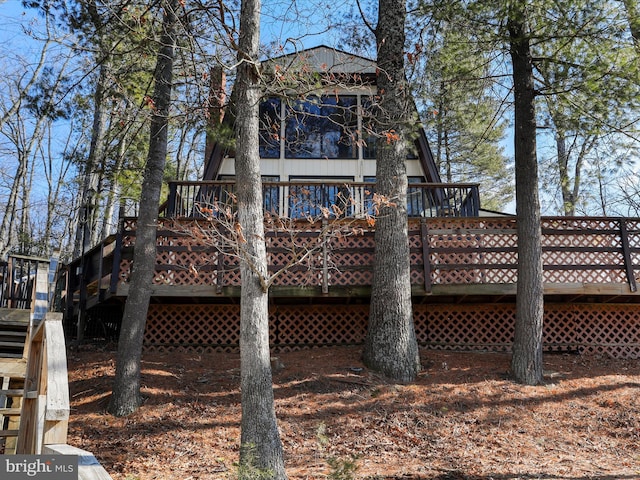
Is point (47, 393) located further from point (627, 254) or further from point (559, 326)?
point (627, 254)

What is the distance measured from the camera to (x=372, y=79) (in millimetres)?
13781

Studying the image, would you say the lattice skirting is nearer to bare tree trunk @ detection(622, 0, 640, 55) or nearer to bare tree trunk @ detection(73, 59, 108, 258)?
bare tree trunk @ detection(73, 59, 108, 258)

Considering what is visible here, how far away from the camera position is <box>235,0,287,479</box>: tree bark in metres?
4.82

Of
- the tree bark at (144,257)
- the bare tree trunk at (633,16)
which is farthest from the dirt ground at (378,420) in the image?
the bare tree trunk at (633,16)

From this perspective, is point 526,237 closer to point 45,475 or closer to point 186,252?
point 186,252

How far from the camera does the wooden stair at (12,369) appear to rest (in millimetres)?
5601

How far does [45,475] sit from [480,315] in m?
8.51

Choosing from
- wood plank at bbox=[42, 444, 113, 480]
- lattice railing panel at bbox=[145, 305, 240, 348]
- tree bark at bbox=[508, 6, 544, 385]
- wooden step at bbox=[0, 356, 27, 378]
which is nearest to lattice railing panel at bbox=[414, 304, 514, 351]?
tree bark at bbox=[508, 6, 544, 385]

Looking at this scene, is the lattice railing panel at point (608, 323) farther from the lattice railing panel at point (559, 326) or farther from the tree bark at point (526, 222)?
the tree bark at point (526, 222)

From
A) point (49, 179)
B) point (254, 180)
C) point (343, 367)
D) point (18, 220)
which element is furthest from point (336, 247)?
point (18, 220)

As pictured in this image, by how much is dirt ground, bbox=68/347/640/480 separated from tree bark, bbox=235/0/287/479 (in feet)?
1.57

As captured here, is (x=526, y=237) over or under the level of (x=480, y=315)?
over

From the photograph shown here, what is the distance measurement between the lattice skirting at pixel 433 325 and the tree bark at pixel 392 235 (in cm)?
148

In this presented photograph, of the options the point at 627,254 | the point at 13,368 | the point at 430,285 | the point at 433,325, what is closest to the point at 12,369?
the point at 13,368
